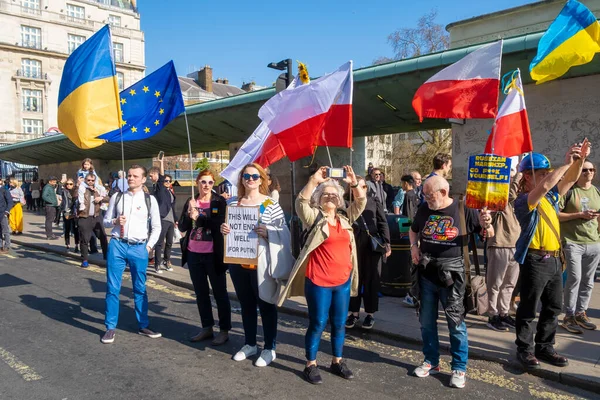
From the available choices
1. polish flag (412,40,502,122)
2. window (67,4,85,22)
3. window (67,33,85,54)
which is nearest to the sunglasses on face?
polish flag (412,40,502,122)

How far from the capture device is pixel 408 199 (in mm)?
8578

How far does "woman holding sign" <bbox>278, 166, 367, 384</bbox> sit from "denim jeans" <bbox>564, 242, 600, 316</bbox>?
2.67m

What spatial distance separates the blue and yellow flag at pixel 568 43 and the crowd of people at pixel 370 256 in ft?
2.75

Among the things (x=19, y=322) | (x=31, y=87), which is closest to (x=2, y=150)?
(x=19, y=322)

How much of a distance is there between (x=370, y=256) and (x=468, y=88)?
208cm

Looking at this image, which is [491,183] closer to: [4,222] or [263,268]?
[263,268]

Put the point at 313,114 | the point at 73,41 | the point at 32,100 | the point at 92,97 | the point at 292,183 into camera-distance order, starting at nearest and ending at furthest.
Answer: the point at 313,114 → the point at 92,97 → the point at 292,183 → the point at 32,100 → the point at 73,41

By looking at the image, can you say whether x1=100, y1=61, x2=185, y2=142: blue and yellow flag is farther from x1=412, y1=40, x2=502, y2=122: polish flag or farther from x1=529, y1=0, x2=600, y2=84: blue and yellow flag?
x1=529, y1=0, x2=600, y2=84: blue and yellow flag

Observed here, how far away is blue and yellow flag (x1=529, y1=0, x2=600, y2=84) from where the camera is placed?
4340mm

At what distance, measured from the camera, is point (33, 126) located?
6009cm

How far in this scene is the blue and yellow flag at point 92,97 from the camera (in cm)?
553

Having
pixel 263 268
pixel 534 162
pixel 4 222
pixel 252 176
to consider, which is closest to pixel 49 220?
pixel 4 222

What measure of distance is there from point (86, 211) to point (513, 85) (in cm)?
853

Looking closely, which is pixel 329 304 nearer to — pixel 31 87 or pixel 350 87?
pixel 350 87
